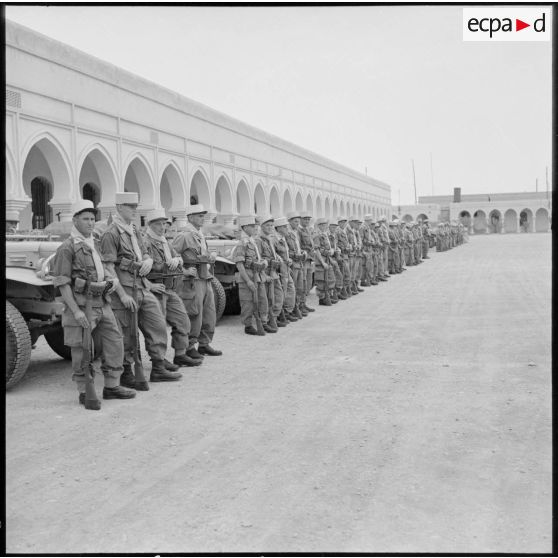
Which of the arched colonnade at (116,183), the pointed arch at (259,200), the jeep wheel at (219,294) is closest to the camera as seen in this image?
the jeep wheel at (219,294)

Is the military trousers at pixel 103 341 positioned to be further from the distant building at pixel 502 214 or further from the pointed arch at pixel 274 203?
the distant building at pixel 502 214

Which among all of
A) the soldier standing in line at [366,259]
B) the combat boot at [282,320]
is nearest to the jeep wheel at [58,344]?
the combat boot at [282,320]

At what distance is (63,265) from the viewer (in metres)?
5.50

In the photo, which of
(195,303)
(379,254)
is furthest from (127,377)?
(379,254)

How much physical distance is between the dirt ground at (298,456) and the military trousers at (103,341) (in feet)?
0.85

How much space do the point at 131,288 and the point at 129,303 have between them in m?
0.30

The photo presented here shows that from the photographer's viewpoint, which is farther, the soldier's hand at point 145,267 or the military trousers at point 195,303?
the military trousers at point 195,303

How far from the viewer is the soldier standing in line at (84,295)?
5508 millimetres

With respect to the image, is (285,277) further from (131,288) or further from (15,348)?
(15,348)

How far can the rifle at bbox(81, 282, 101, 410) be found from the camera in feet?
17.9

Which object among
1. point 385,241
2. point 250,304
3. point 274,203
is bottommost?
point 250,304

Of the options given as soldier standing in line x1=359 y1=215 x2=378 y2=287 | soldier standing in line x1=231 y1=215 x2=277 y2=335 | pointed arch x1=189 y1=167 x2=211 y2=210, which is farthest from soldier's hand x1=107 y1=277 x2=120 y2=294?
pointed arch x1=189 y1=167 x2=211 y2=210

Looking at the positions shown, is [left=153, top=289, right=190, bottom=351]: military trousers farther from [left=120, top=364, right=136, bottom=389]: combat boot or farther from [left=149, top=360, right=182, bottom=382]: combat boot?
[left=120, top=364, right=136, bottom=389]: combat boot

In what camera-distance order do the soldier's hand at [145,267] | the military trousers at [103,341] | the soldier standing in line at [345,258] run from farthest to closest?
the soldier standing in line at [345,258] → the soldier's hand at [145,267] → the military trousers at [103,341]
